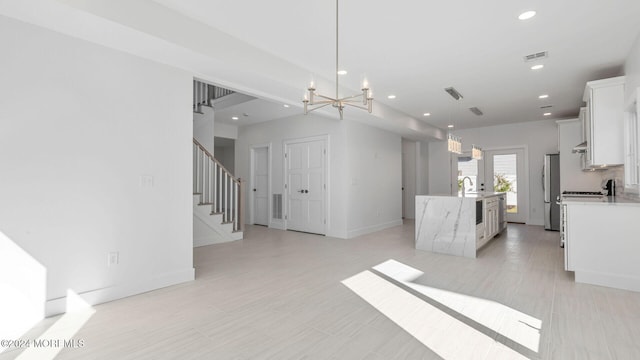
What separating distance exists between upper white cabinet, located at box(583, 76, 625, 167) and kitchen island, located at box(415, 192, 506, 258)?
1603 mm

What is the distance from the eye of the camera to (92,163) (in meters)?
2.90

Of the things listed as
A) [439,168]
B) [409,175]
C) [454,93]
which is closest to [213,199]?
[454,93]

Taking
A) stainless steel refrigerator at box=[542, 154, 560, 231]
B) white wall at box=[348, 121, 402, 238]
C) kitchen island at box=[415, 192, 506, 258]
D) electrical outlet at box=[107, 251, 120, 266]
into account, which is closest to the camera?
electrical outlet at box=[107, 251, 120, 266]

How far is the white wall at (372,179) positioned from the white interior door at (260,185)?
2484 millimetres

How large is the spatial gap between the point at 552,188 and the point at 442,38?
5555 mm

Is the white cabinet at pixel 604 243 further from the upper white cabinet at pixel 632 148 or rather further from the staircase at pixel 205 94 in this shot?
the staircase at pixel 205 94

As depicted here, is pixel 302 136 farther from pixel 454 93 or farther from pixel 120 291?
pixel 120 291

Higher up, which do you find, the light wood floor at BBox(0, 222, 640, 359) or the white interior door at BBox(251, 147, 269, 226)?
the white interior door at BBox(251, 147, 269, 226)

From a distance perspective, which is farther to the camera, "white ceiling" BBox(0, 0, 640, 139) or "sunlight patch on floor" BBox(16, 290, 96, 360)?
"white ceiling" BBox(0, 0, 640, 139)

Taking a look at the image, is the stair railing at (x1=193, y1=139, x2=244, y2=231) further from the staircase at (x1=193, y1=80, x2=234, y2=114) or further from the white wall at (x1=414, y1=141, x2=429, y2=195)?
the white wall at (x1=414, y1=141, x2=429, y2=195)

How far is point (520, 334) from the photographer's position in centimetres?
228

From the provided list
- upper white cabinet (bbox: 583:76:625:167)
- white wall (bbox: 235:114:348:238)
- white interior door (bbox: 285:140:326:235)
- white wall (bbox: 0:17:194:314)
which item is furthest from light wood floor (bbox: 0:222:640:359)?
white interior door (bbox: 285:140:326:235)

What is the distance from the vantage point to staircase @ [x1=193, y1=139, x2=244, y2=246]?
5.66 metres

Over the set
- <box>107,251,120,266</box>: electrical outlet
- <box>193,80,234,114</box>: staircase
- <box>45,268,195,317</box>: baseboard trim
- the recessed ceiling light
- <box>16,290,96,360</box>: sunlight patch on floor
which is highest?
<box>193,80,234,114</box>: staircase
